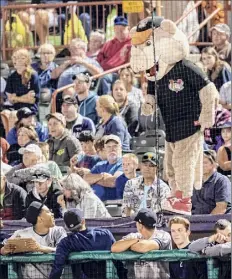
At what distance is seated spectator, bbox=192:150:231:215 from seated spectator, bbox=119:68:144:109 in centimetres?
267

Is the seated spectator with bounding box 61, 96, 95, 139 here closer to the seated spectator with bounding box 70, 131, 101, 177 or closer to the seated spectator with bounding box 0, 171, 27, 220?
the seated spectator with bounding box 70, 131, 101, 177

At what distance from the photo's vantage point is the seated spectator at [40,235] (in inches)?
695

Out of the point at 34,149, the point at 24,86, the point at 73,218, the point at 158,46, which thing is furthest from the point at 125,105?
the point at 73,218

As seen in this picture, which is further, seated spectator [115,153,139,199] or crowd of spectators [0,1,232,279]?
seated spectator [115,153,139,199]

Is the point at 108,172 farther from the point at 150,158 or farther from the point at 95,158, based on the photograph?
the point at 150,158

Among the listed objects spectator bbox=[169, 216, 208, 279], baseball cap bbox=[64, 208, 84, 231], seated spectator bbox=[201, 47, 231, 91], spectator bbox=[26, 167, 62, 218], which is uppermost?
seated spectator bbox=[201, 47, 231, 91]

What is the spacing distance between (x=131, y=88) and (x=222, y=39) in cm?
125

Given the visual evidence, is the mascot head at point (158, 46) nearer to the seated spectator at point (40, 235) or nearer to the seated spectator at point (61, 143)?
the seated spectator at point (40, 235)

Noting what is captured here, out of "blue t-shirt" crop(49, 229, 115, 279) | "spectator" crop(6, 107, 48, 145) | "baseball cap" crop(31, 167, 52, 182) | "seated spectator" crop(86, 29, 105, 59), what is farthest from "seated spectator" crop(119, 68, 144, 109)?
"blue t-shirt" crop(49, 229, 115, 279)

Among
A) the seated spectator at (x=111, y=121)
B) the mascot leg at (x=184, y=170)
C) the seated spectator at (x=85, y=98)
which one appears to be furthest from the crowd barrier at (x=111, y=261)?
the seated spectator at (x=85, y=98)

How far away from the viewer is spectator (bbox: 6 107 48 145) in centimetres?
2058

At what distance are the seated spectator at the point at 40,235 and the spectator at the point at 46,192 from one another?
2.36ft

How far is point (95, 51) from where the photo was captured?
22.7m

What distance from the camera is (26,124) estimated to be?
2061cm
